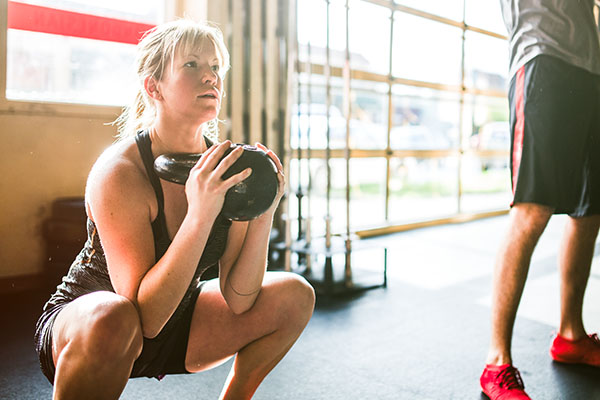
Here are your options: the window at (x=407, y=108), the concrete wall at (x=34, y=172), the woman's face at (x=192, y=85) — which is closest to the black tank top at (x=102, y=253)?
the woman's face at (x=192, y=85)

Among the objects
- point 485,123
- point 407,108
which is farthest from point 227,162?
point 485,123

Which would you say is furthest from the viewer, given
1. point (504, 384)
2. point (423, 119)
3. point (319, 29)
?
point (423, 119)

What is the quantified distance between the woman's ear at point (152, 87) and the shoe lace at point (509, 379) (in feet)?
3.85

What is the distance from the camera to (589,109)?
1565 mm

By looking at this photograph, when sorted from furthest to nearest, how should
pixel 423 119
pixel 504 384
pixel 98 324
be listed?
pixel 423 119 < pixel 504 384 < pixel 98 324

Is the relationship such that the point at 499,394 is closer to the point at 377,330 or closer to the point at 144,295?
the point at 377,330

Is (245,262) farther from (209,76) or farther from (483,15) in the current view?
(483,15)

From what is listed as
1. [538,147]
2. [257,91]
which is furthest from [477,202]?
[538,147]

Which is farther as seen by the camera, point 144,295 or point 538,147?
point 538,147

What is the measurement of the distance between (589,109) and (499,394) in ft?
2.84

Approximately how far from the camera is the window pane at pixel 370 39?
14.4 feet

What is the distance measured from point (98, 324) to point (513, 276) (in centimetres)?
114

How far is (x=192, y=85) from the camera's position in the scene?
1.05 m

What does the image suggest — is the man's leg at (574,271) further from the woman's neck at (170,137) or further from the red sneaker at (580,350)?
the woman's neck at (170,137)
